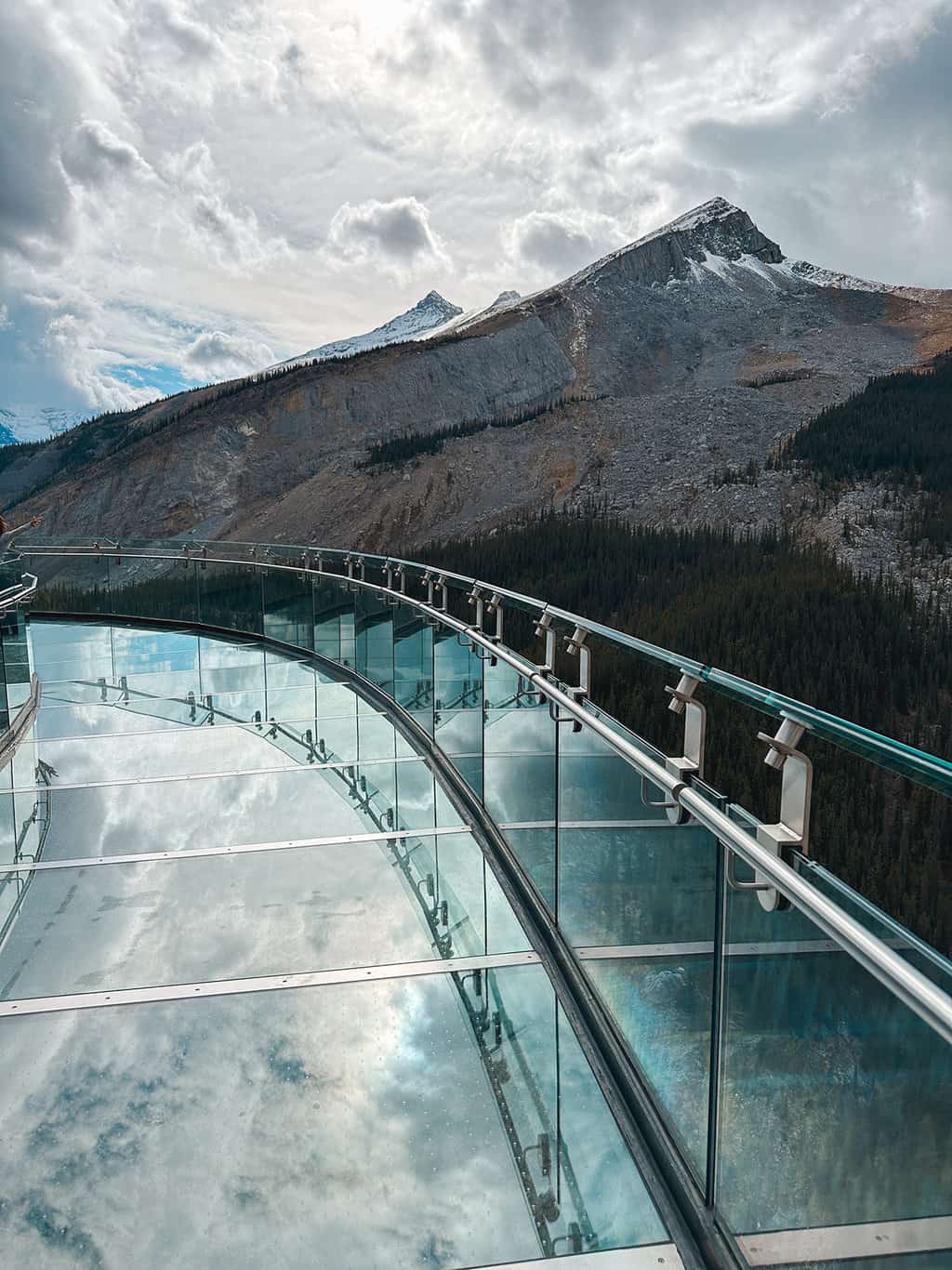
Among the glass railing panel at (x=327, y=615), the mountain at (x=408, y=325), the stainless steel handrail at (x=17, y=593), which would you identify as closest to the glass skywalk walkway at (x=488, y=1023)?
the stainless steel handrail at (x=17, y=593)

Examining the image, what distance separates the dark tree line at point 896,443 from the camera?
23.5 metres

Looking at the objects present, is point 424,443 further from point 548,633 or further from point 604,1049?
point 604,1049

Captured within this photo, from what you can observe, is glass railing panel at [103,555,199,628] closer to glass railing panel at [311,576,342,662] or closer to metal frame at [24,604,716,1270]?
glass railing panel at [311,576,342,662]

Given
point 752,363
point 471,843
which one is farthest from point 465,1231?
point 752,363

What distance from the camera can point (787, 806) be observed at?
134 centimetres

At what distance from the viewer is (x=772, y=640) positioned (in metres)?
14.2

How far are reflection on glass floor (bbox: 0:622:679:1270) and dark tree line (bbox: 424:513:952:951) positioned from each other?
0.87 metres

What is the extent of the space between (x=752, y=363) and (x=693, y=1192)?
56.5 meters

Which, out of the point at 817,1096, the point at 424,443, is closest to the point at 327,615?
the point at 817,1096

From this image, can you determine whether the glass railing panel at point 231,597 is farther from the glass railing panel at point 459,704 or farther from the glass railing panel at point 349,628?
Answer: the glass railing panel at point 459,704

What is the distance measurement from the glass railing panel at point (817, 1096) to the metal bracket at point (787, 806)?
0.03 meters

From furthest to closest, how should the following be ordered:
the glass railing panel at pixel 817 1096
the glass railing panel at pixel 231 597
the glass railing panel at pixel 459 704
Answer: the glass railing panel at pixel 231 597
the glass railing panel at pixel 459 704
the glass railing panel at pixel 817 1096

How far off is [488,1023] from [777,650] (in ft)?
41.6


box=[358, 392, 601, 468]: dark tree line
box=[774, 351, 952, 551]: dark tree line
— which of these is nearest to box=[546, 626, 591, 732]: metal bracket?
box=[774, 351, 952, 551]: dark tree line
